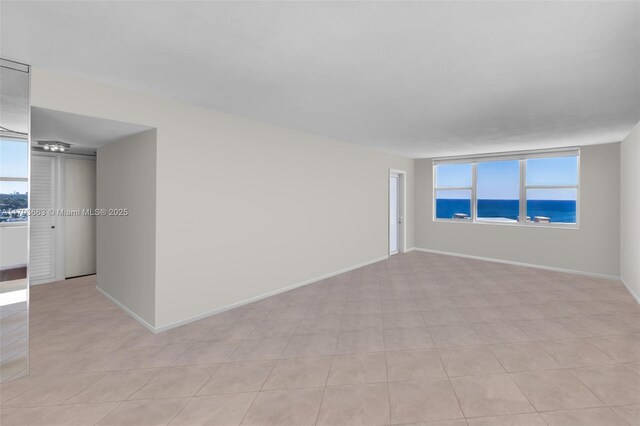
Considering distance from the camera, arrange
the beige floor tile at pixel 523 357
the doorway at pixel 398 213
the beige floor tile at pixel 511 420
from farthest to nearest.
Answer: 1. the doorway at pixel 398 213
2. the beige floor tile at pixel 523 357
3. the beige floor tile at pixel 511 420

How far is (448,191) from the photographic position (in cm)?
755

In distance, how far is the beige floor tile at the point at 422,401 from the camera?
1923 millimetres

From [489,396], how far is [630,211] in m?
4.41

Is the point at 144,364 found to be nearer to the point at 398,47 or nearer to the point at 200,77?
the point at 200,77

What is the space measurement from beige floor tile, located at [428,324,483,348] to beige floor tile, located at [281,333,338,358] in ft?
3.42

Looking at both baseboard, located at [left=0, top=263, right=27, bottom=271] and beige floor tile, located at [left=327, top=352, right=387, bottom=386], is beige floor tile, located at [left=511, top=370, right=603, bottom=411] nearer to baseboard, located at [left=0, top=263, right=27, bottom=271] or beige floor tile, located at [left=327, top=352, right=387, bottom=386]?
beige floor tile, located at [left=327, top=352, right=387, bottom=386]

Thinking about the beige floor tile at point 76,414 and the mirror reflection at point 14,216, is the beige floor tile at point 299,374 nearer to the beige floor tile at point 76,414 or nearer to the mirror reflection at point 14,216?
the beige floor tile at point 76,414

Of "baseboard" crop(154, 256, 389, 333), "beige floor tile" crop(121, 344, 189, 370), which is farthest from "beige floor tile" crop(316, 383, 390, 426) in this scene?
"baseboard" crop(154, 256, 389, 333)

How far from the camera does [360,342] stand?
2.95m

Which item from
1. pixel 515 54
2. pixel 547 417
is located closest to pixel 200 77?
pixel 515 54

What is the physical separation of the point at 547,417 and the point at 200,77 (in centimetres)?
363

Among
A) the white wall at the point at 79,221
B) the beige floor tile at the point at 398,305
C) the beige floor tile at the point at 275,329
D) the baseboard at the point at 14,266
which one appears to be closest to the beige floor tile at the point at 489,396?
the beige floor tile at the point at 398,305

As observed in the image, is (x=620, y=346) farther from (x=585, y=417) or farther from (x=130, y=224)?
(x=130, y=224)

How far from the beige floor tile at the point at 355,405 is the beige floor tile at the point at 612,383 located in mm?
1567
